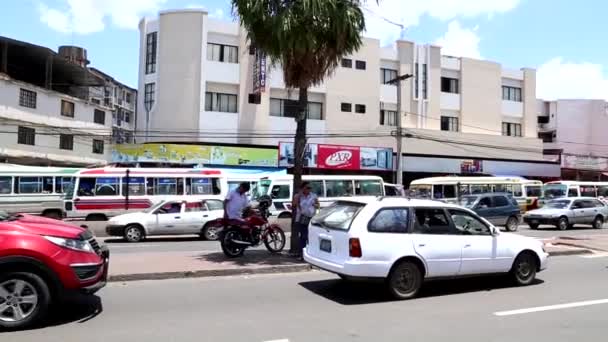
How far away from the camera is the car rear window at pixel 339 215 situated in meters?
8.33

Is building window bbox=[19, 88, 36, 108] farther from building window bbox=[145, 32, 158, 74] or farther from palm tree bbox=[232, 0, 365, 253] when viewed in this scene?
palm tree bbox=[232, 0, 365, 253]

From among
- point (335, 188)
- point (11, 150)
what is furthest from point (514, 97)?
point (11, 150)

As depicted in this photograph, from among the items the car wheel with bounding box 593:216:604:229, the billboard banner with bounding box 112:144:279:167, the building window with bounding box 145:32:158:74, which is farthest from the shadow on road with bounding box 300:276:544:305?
the building window with bounding box 145:32:158:74

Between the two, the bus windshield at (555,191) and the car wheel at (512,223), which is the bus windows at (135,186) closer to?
the car wheel at (512,223)

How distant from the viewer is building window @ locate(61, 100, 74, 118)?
44606 millimetres

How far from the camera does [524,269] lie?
9398 mm

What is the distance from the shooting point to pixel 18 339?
5.91m

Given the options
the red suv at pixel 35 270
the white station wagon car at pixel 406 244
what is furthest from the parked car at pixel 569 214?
the red suv at pixel 35 270

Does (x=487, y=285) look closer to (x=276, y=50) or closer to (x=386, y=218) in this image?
(x=386, y=218)

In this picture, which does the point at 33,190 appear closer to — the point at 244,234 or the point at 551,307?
the point at 244,234

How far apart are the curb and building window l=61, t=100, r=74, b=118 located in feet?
128

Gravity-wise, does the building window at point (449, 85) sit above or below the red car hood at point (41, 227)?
above

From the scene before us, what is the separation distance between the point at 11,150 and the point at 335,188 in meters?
25.6

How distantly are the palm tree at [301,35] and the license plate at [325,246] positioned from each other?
357 centimetres
